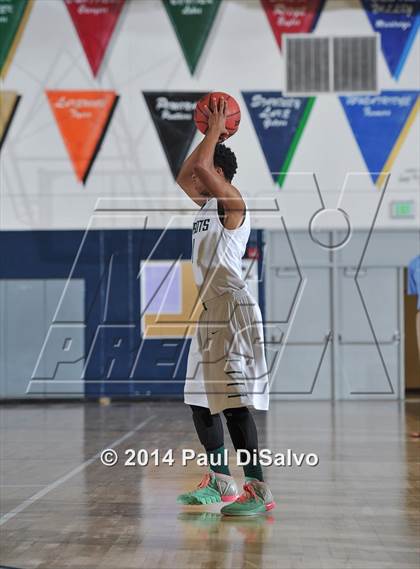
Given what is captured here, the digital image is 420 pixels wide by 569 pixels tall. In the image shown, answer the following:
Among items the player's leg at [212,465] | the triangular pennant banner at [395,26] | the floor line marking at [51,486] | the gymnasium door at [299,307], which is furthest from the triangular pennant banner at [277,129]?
the player's leg at [212,465]

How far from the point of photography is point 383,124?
10570mm

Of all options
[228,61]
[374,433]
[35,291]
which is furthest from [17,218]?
[374,433]

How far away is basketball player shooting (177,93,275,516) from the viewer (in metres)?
3.70

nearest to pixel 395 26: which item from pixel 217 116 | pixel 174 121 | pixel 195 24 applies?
pixel 195 24

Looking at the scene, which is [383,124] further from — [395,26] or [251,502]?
[251,502]

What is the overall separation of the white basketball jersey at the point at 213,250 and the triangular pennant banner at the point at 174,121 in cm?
684

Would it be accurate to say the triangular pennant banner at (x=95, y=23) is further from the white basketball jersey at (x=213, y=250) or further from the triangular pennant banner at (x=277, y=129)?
the white basketball jersey at (x=213, y=250)

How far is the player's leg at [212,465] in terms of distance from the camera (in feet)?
13.0

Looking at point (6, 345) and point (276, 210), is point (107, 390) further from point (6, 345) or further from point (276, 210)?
point (276, 210)

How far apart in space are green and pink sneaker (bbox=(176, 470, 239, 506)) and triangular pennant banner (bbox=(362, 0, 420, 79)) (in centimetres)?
737

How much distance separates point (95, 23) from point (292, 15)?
82.1 inches

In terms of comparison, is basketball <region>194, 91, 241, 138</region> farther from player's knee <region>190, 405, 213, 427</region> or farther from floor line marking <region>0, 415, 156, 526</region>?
floor line marking <region>0, 415, 156, 526</region>

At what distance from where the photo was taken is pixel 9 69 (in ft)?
34.6

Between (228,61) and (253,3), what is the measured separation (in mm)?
680
